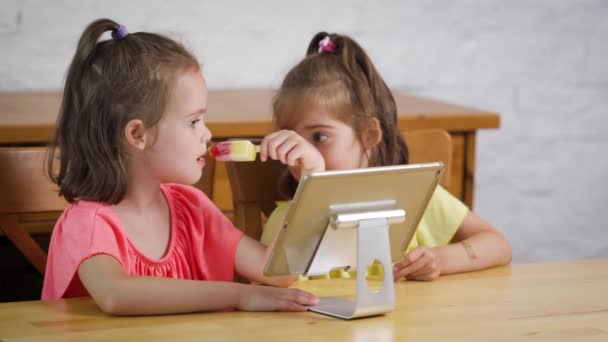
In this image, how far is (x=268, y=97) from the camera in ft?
8.27

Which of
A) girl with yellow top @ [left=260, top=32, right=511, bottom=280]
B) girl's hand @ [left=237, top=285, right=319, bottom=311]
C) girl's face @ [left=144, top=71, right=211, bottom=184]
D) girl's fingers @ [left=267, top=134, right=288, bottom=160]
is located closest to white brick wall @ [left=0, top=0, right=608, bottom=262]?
girl with yellow top @ [left=260, top=32, right=511, bottom=280]

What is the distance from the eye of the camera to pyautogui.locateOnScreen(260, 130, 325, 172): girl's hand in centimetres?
148

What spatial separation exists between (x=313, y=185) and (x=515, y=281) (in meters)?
0.45

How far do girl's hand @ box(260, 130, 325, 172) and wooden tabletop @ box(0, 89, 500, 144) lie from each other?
0.53 m

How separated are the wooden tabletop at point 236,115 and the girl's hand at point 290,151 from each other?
0.53 meters

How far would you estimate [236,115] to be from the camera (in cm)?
216

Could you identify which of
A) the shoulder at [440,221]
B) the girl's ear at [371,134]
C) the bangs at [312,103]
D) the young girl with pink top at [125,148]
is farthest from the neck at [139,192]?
the shoulder at [440,221]

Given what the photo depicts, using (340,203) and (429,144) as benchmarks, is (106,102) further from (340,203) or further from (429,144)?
(429,144)

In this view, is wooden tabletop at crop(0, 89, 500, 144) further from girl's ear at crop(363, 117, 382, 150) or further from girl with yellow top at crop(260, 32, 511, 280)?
girl's ear at crop(363, 117, 382, 150)

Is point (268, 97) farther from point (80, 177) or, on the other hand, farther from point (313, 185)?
point (313, 185)

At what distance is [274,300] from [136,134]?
0.35 metres

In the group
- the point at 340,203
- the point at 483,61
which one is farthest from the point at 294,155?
the point at 483,61

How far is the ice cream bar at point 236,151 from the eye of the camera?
142 centimetres

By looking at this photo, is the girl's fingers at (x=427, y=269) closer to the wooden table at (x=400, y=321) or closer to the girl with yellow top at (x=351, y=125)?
the wooden table at (x=400, y=321)
